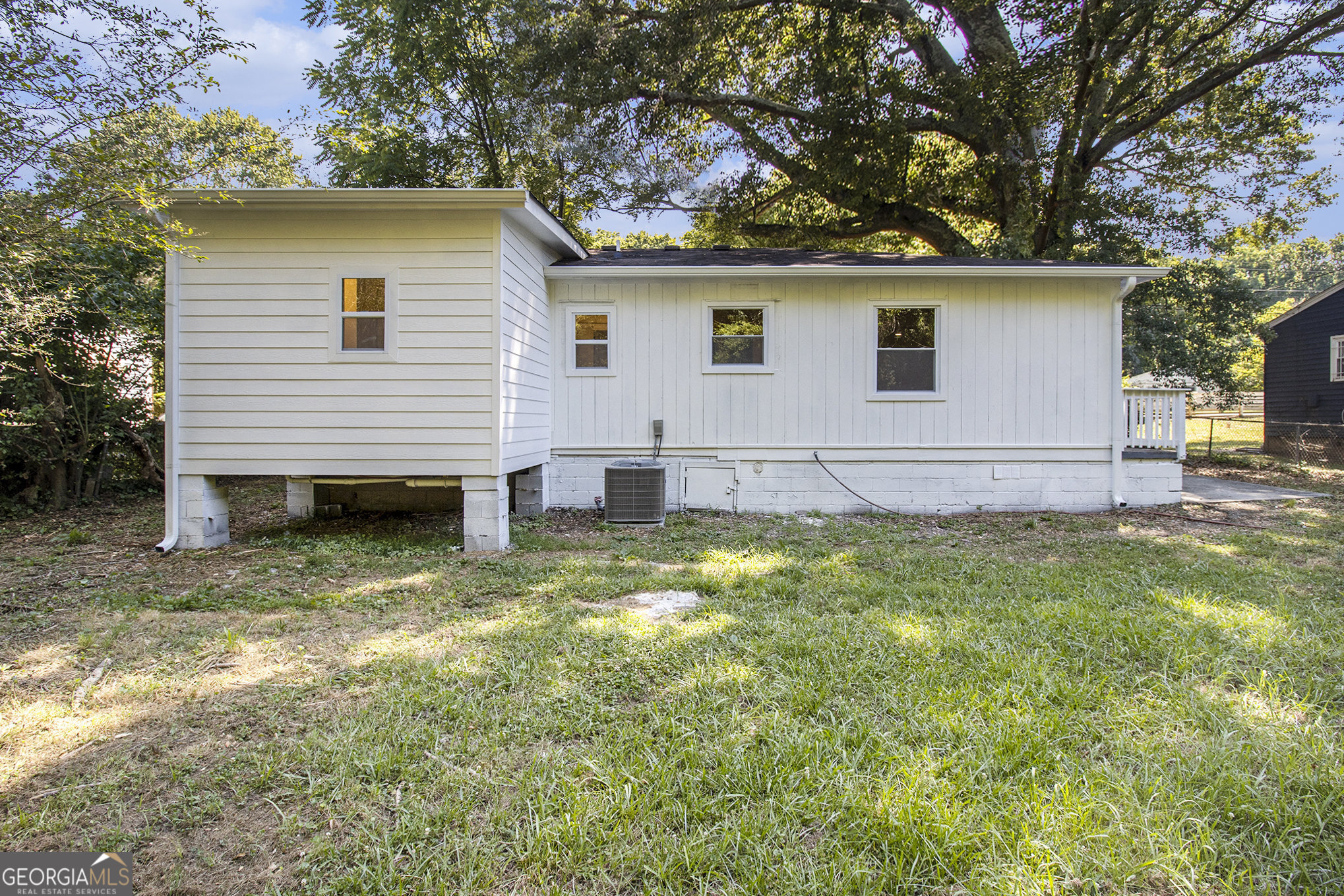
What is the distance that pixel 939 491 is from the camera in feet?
25.4

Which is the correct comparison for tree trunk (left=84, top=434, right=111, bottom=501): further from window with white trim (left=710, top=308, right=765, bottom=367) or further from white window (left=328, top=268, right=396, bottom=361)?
window with white trim (left=710, top=308, right=765, bottom=367)

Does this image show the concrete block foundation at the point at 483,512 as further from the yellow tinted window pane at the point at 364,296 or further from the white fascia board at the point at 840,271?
the white fascia board at the point at 840,271

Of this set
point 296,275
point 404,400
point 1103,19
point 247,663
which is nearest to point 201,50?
point 296,275

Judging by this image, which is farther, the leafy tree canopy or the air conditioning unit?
the leafy tree canopy

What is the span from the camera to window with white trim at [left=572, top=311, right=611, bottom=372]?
25.2ft

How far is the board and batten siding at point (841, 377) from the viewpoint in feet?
25.1

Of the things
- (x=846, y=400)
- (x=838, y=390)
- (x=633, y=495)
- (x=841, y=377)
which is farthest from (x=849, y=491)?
(x=633, y=495)

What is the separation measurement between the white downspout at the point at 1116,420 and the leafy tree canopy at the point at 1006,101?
417cm

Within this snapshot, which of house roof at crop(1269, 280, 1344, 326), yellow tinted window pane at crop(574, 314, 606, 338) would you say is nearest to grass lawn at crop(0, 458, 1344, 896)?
yellow tinted window pane at crop(574, 314, 606, 338)

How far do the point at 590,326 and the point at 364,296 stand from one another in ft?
8.82

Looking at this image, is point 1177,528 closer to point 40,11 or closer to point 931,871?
point 931,871

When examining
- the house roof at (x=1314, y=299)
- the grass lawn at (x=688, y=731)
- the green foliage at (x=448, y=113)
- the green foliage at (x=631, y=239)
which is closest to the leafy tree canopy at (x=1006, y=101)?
the green foliage at (x=448, y=113)

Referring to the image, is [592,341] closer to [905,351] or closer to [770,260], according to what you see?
[770,260]

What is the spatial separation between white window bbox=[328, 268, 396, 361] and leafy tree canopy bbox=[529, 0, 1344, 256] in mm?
8229
